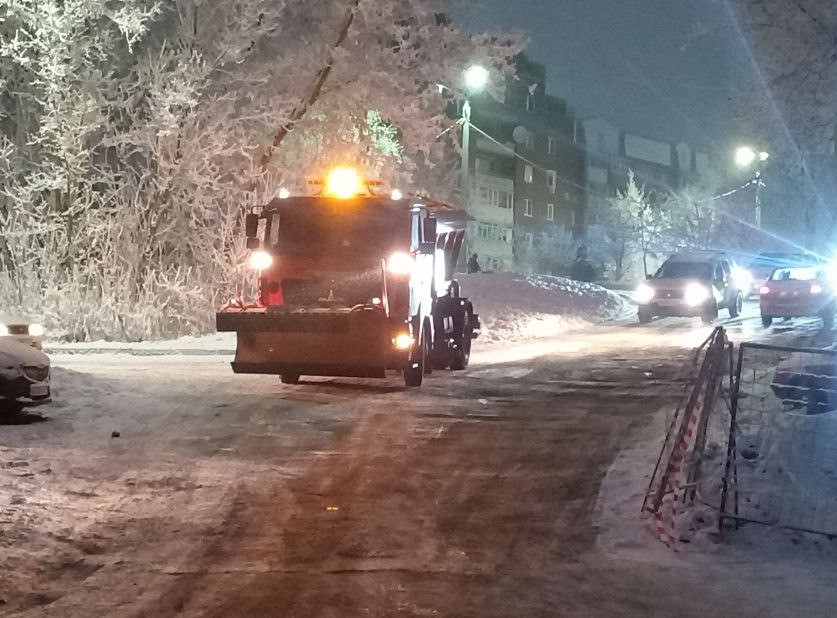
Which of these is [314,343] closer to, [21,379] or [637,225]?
[21,379]

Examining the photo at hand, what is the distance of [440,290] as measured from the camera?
17422mm

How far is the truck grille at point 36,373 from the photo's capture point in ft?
38.6

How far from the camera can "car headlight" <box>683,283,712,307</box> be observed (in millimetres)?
28844

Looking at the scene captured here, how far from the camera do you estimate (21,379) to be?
38.2ft

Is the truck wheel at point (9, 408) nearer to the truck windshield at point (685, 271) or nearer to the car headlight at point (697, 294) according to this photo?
the car headlight at point (697, 294)

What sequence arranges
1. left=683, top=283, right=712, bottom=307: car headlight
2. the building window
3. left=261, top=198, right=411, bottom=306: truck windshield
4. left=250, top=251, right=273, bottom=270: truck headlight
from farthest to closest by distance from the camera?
the building window, left=683, top=283, right=712, bottom=307: car headlight, left=250, top=251, right=273, bottom=270: truck headlight, left=261, top=198, right=411, bottom=306: truck windshield

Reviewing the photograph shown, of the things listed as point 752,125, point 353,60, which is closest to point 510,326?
point 353,60

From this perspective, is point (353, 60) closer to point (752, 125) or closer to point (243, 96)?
point (243, 96)

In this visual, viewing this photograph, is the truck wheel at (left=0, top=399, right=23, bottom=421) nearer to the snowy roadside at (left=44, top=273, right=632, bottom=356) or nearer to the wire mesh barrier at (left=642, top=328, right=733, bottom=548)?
the wire mesh barrier at (left=642, top=328, right=733, bottom=548)

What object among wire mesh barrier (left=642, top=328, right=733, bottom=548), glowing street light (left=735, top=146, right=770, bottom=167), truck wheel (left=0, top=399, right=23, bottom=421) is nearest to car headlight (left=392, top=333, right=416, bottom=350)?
truck wheel (left=0, top=399, right=23, bottom=421)

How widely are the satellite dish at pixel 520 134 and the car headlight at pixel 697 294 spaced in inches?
1871

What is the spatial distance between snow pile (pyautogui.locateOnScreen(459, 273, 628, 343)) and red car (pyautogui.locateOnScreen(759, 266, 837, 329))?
5.55m

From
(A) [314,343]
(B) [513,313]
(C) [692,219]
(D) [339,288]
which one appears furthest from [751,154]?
(C) [692,219]

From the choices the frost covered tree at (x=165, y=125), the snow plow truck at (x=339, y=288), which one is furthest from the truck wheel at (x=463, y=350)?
the frost covered tree at (x=165, y=125)
